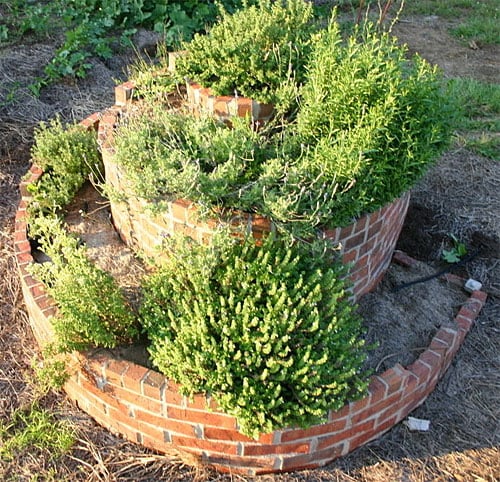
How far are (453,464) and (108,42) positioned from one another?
5030mm

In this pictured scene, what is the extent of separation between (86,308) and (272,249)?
2.94 feet

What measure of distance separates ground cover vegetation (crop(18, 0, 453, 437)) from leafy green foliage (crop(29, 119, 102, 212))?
564mm

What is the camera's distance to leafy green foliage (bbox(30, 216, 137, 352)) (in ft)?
8.98

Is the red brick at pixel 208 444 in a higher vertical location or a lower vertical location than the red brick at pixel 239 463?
higher

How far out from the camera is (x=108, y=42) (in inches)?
239

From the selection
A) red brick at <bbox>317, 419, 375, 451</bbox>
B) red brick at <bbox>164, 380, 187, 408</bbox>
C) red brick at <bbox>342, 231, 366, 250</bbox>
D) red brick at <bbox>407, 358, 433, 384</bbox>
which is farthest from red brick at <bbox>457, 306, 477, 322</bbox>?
red brick at <bbox>164, 380, 187, 408</bbox>

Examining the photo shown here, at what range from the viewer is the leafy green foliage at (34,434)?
2824mm

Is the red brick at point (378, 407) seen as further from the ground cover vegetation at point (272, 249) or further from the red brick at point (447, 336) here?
the red brick at point (447, 336)

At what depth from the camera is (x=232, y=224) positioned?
2797mm

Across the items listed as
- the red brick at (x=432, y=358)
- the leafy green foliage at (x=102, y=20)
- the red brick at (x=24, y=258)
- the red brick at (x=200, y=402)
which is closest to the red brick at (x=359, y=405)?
the red brick at (x=432, y=358)

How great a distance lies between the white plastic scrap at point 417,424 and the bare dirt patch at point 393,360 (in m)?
0.03

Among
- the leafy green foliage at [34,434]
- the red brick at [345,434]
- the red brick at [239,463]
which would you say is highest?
the red brick at [345,434]

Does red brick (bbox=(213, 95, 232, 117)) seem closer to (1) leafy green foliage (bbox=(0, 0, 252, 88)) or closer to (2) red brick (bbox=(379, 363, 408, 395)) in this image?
(2) red brick (bbox=(379, 363, 408, 395))

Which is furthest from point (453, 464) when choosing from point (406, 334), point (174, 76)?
point (174, 76)
